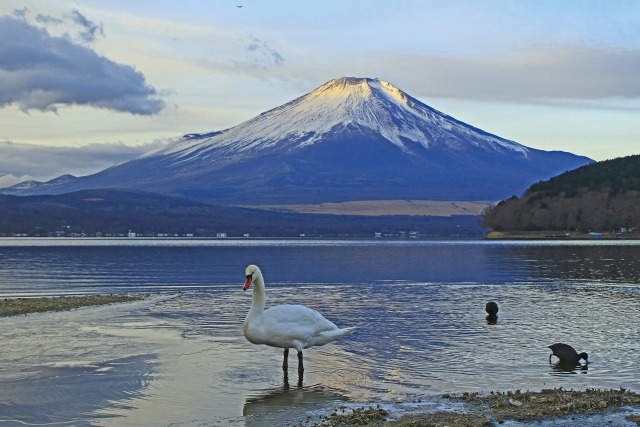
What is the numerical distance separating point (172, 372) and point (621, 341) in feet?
43.7

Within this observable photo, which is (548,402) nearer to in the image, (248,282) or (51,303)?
(248,282)

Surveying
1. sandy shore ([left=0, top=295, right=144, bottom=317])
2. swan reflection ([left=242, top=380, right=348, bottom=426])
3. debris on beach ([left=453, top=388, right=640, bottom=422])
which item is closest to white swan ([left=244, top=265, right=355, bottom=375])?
swan reflection ([left=242, top=380, right=348, bottom=426])

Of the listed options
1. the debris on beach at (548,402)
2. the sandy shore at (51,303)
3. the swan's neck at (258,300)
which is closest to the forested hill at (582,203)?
the sandy shore at (51,303)

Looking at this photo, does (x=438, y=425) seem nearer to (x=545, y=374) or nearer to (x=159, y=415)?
(x=159, y=415)

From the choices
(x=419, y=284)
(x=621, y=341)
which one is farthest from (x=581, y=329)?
(x=419, y=284)

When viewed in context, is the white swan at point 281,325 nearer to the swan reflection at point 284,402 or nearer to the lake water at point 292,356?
the lake water at point 292,356

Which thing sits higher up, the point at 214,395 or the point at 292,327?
the point at 292,327

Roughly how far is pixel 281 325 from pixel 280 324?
0.14 feet

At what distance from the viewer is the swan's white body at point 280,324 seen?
1855 centimetres

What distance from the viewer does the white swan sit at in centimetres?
1856

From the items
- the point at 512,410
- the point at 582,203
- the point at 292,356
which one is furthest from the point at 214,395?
the point at 582,203

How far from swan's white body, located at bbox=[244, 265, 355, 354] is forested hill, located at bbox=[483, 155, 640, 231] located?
15956cm

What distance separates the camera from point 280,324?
733 inches

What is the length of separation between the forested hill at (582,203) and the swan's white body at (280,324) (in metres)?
160
